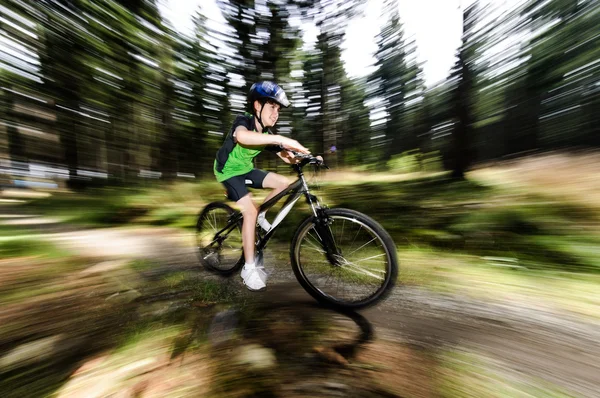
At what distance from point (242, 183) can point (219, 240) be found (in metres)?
1.13

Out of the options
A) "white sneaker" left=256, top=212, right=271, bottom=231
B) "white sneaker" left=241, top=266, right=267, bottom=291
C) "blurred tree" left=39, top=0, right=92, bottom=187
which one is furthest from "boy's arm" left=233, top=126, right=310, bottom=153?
"blurred tree" left=39, top=0, right=92, bottom=187

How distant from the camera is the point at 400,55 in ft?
81.8

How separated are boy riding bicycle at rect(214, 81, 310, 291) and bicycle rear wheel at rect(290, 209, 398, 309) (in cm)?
59

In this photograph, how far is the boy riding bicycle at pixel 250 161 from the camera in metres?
2.94

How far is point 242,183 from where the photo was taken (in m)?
3.28

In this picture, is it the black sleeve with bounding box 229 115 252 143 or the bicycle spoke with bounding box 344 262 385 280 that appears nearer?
the bicycle spoke with bounding box 344 262 385 280

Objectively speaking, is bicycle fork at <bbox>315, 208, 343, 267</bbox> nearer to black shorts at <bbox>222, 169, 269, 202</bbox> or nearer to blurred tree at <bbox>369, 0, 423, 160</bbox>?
black shorts at <bbox>222, 169, 269, 202</bbox>

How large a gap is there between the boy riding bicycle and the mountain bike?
19cm

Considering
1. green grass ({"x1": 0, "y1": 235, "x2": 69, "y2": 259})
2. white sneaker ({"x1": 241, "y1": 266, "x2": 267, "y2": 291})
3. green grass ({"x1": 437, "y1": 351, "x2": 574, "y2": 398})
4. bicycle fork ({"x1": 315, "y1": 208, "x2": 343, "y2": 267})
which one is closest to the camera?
green grass ({"x1": 437, "y1": 351, "x2": 574, "y2": 398})

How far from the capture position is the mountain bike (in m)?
2.48

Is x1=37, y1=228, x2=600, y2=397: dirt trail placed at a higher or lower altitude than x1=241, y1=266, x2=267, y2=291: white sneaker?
lower

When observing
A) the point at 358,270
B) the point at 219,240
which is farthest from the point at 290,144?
→ the point at 219,240

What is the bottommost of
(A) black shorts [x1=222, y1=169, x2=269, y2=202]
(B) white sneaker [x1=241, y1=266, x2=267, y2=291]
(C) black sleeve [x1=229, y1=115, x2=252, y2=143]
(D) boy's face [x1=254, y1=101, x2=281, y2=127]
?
(B) white sneaker [x1=241, y1=266, x2=267, y2=291]

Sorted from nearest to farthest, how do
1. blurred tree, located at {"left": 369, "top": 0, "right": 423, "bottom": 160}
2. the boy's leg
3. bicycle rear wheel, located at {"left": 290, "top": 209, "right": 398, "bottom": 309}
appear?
1. bicycle rear wheel, located at {"left": 290, "top": 209, "right": 398, "bottom": 309}
2. the boy's leg
3. blurred tree, located at {"left": 369, "top": 0, "right": 423, "bottom": 160}
